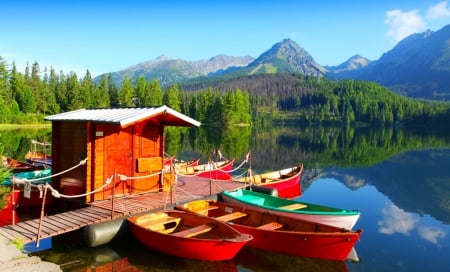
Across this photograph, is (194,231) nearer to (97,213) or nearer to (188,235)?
(188,235)

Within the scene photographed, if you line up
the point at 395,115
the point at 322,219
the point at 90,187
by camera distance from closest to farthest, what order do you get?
the point at 322,219 < the point at 90,187 < the point at 395,115

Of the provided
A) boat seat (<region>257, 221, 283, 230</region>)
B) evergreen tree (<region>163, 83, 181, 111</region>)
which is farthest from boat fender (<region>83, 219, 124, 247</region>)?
evergreen tree (<region>163, 83, 181, 111</region>)

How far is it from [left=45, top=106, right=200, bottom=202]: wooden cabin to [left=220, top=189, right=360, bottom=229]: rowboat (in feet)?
13.1

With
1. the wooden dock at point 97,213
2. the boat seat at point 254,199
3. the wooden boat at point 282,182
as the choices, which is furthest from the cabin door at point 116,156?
the wooden boat at point 282,182

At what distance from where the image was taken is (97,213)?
48.7 feet

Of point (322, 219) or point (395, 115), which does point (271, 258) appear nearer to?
point (322, 219)

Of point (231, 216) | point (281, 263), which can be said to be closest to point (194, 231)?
point (231, 216)

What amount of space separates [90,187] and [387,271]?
39.6 ft

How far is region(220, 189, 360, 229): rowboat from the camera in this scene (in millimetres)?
14898

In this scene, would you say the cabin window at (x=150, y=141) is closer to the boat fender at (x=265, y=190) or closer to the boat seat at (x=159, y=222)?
the boat seat at (x=159, y=222)

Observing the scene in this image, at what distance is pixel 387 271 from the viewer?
13.5 metres

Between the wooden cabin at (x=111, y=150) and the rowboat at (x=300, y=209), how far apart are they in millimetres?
3979

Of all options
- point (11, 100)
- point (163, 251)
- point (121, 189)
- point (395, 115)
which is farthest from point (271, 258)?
point (395, 115)

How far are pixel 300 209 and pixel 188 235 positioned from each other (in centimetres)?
588
